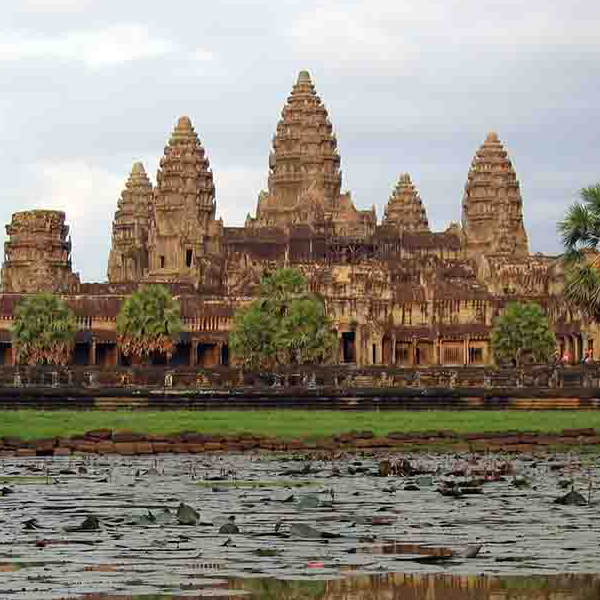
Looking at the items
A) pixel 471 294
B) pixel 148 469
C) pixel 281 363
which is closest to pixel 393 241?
pixel 471 294

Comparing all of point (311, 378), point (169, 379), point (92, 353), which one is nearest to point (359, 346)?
point (92, 353)

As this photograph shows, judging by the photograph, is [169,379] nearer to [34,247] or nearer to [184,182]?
[34,247]

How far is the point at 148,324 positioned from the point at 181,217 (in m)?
44.3

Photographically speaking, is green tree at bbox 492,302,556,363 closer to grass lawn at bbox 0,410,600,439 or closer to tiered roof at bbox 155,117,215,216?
tiered roof at bbox 155,117,215,216

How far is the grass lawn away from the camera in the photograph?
6153 cm

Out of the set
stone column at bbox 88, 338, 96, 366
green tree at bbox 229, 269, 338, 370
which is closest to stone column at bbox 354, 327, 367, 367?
green tree at bbox 229, 269, 338, 370

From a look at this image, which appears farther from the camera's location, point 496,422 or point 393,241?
point 393,241

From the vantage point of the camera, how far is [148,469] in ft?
140

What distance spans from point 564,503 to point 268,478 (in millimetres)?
8460

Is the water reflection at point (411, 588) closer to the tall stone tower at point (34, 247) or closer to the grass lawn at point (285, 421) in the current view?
the grass lawn at point (285, 421)

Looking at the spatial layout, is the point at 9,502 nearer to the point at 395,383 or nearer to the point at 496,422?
the point at 496,422

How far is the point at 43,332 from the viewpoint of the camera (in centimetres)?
14550

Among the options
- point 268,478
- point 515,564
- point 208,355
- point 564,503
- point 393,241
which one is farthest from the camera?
point 393,241

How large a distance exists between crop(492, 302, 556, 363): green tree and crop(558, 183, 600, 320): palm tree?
84.0 metres
